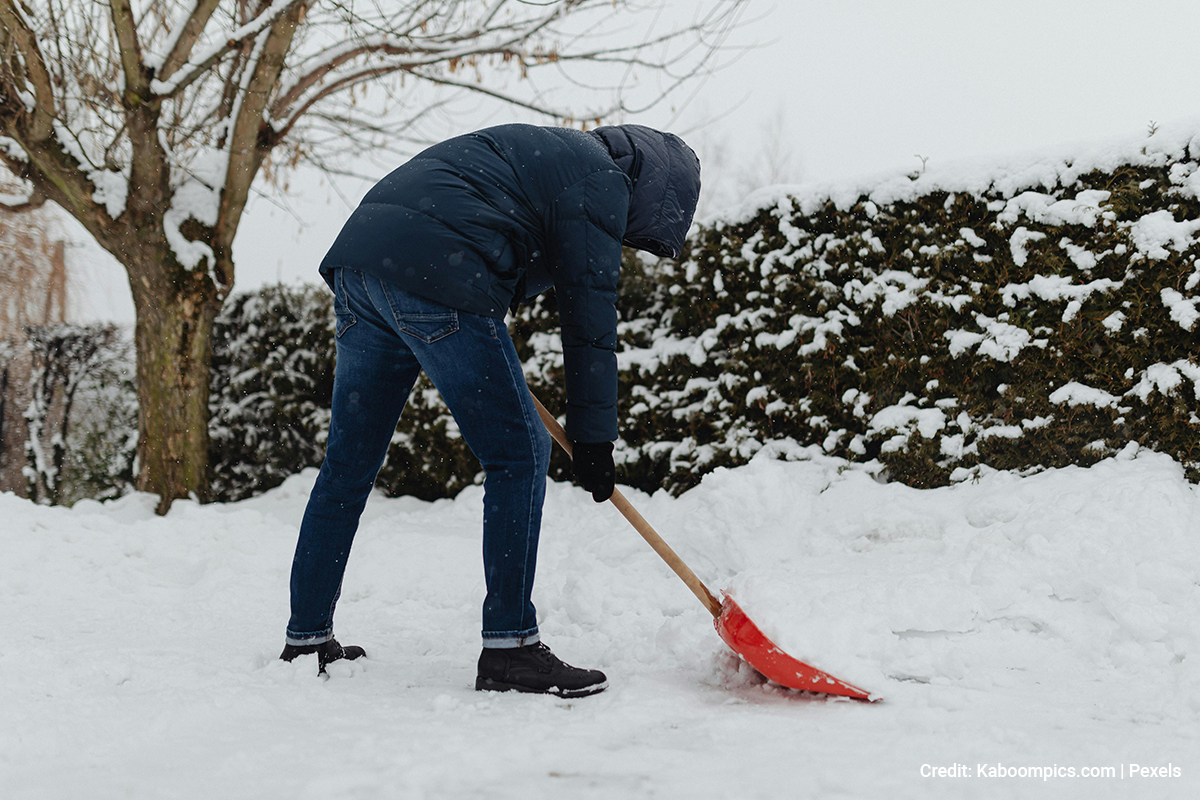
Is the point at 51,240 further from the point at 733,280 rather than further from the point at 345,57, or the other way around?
the point at 733,280

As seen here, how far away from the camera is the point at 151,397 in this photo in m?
5.62

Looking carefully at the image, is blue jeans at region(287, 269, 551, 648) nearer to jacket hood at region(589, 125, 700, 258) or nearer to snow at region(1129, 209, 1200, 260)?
jacket hood at region(589, 125, 700, 258)

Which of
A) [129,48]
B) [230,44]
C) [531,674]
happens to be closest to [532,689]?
[531,674]

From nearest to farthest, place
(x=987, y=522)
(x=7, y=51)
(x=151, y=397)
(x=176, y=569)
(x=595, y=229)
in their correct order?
(x=595, y=229) < (x=987, y=522) < (x=176, y=569) < (x=7, y=51) < (x=151, y=397)

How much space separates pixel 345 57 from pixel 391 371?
14.6ft

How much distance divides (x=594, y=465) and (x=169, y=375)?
4.69 metres

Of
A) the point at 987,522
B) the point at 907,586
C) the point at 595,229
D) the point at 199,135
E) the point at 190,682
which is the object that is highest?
the point at 199,135

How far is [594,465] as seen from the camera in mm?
2104

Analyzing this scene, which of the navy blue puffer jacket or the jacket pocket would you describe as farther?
the jacket pocket

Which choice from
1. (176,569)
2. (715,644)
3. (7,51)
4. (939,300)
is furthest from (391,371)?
(7,51)

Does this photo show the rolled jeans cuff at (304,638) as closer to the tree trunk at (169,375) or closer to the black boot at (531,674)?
the black boot at (531,674)

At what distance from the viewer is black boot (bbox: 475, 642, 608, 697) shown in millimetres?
1998

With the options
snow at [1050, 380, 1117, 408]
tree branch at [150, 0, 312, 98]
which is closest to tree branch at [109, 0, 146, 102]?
tree branch at [150, 0, 312, 98]

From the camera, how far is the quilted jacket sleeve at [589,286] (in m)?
2.02
